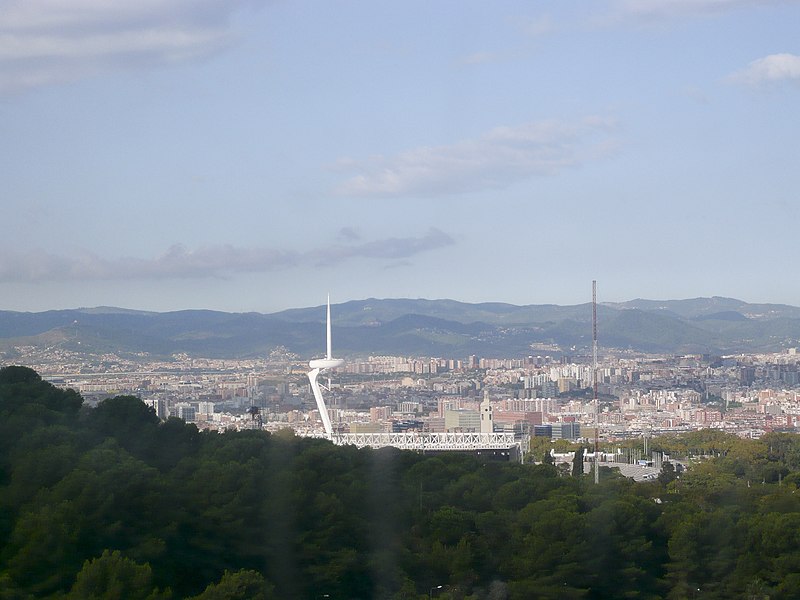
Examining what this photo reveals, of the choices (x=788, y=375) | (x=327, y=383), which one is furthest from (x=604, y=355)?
(x=327, y=383)

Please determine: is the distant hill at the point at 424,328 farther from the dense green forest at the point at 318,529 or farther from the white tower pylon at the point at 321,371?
the dense green forest at the point at 318,529

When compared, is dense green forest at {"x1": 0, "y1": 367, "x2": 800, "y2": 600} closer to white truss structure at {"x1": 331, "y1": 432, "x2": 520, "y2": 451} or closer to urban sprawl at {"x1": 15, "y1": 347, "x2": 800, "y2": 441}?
urban sprawl at {"x1": 15, "y1": 347, "x2": 800, "y2": 441}

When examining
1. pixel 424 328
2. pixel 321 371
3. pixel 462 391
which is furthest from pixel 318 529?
pixel 424 328

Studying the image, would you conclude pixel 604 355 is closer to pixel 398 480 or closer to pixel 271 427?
pixel 271 427

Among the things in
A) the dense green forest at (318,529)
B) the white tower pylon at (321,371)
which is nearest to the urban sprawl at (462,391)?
the white tower pylon at (321,371)

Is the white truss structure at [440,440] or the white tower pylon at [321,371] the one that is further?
the white truss structure at [440,440]
